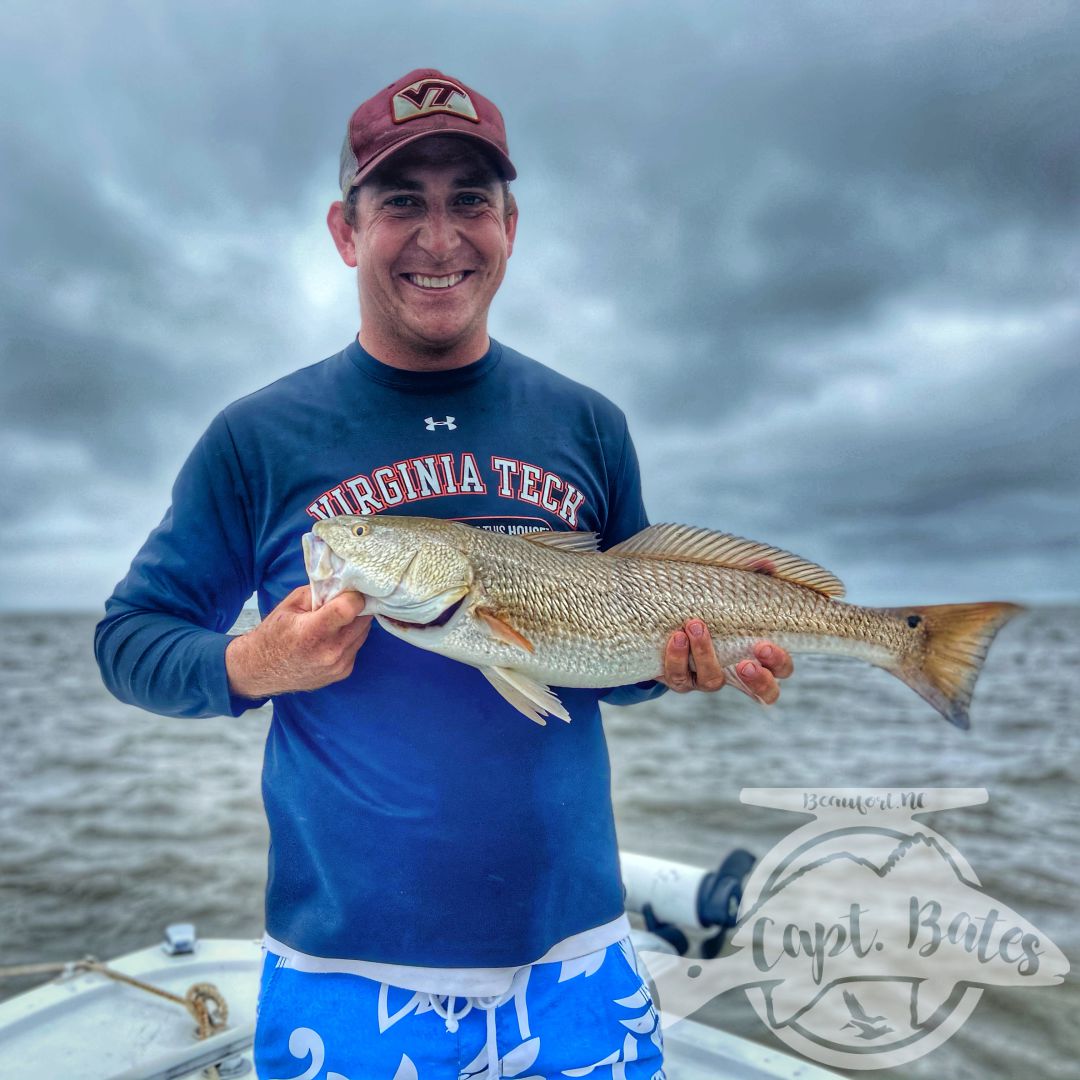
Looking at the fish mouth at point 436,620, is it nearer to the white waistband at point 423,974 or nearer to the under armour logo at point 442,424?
the under armour logo at point 442,424

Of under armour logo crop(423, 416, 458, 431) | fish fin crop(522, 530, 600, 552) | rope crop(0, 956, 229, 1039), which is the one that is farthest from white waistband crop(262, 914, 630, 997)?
rope crop(0, 956, 229, 1039)

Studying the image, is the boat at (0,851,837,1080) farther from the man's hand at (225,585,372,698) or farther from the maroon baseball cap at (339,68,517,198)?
the maroon baseball cap at (339,68,517,198)

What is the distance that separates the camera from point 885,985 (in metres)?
6.14

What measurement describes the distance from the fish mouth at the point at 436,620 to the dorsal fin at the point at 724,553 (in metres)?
0.63

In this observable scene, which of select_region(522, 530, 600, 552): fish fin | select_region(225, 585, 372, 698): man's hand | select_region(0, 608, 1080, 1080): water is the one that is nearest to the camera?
select_region(225, 585, 372, 698): man's hand

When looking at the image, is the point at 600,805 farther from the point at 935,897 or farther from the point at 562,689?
the point at 935,897

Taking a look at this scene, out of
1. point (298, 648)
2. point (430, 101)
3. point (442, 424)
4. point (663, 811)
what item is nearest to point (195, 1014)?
point (298, 648)

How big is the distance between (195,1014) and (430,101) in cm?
396

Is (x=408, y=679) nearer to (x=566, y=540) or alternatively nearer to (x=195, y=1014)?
(x=566, y=540)

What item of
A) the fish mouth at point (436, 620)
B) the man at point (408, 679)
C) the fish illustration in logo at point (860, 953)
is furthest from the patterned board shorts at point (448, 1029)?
the fish illustration in logo at point (860, 953)

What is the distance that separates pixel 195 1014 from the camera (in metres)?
4.09

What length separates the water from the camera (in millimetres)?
6746

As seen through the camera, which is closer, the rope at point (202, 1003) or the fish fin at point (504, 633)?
the fish fin at point (504, 633)

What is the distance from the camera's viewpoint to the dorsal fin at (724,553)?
3.03 meters
